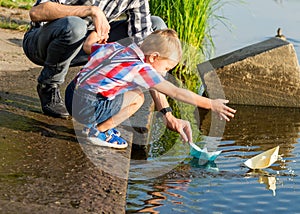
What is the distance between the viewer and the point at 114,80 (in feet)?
13.9

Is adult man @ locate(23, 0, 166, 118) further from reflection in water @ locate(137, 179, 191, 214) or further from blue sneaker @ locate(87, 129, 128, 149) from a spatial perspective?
reflection in water @ locate(137, 179, 191, 214)

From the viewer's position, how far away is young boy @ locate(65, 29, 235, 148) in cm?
420

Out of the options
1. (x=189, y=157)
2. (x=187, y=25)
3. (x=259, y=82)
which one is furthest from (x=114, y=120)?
(x=187, y=25)

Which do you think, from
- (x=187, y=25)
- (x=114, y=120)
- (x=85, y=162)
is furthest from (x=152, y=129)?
(x=187, y=25)

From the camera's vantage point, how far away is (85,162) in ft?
13.2

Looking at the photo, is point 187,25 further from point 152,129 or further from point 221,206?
point 221,206

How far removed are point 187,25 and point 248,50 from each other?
2.78 ft

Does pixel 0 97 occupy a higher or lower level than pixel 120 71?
lower

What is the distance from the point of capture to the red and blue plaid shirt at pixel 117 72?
409cm

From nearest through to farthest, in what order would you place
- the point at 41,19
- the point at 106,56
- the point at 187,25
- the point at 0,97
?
the point at 106,56 < the point at 41,19 < the point at 0,97 < the point at 187,25

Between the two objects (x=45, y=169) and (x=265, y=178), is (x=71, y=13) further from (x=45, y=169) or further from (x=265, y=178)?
(x=265, y=178)

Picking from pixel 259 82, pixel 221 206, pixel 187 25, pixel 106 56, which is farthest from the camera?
pixel 187 25

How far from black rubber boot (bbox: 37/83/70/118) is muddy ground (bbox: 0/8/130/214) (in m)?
0.06

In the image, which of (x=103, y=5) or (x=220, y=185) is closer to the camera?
(x=220, y=185)
